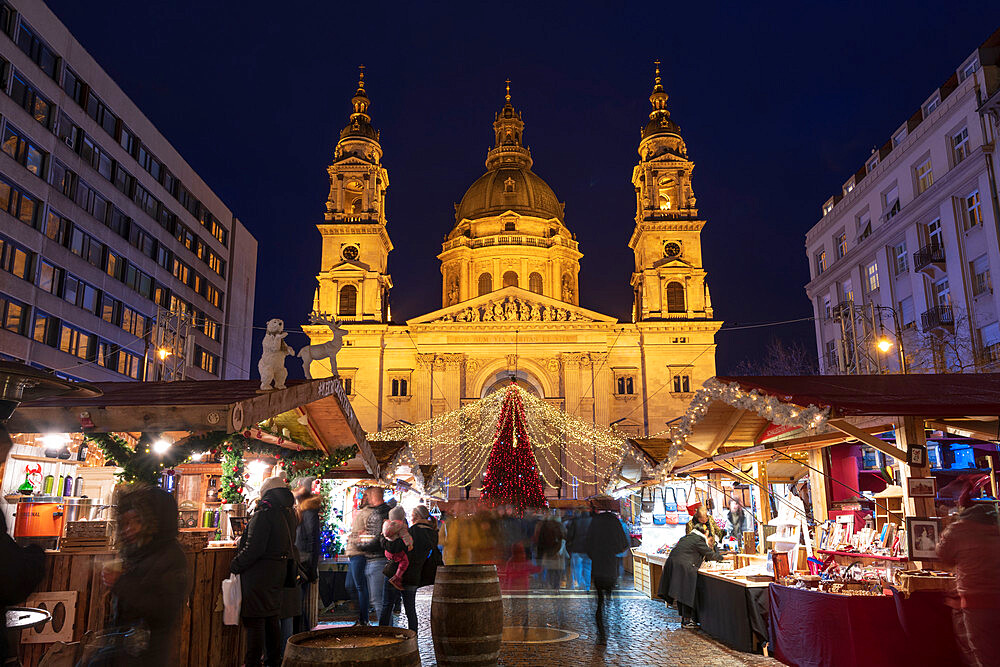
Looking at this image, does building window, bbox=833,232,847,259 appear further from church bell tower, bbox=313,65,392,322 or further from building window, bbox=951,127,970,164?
church bell tower, bbox=313,65,392,322

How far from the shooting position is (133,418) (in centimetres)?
671

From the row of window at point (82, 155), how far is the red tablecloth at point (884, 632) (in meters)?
30.9

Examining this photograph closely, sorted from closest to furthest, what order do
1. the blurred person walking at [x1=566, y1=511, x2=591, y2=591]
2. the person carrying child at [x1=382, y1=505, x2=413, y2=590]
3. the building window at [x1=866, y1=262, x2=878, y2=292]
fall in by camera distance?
1. the person carrying child at [x1=382, y1=505, x2=413, y2=590]
2. the blurred person walking at [x1=566, y1=511, x2=591, y2=591]
3. the building window at [x1=866, y1=262, x2=878, y2=292]

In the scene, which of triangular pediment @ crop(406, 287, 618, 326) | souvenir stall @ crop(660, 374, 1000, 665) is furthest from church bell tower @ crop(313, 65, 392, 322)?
souvenir stall @ crop(660, 374, 1000, 665)

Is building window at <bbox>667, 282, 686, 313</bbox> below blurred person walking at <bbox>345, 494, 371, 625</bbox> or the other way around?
the other way around

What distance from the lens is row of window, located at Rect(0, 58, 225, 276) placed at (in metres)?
28.5

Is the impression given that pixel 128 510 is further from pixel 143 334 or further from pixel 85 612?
pixel 143 334

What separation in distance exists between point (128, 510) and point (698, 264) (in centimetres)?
4597

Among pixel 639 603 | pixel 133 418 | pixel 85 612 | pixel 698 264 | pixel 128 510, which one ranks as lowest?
pixel 639 603

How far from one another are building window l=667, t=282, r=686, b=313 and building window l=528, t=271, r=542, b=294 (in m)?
10.2

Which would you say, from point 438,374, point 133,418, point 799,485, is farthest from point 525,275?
point 133,418

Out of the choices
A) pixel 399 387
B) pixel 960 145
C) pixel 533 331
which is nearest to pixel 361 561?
pixel 960 145

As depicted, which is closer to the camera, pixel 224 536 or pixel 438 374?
pixel 224 536

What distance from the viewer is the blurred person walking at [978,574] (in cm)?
589
